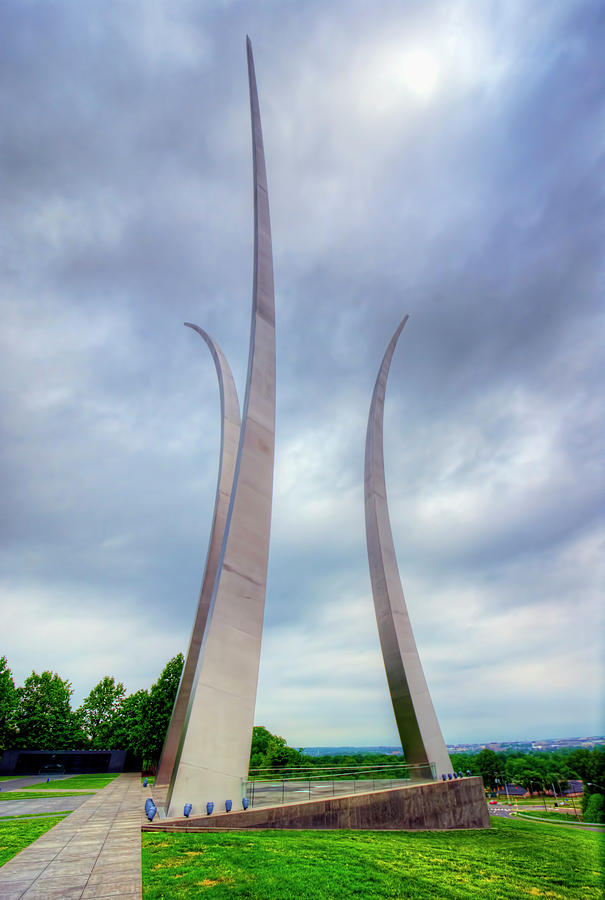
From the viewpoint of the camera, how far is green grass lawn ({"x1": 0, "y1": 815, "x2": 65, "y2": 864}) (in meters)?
8.41

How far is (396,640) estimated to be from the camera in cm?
1936

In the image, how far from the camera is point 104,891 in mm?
6305

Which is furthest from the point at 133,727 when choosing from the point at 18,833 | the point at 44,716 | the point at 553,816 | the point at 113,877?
the point at 553,816

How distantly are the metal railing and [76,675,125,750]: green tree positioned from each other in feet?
105

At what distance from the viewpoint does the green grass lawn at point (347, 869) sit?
661 centimetres

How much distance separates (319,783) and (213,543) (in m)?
10.6

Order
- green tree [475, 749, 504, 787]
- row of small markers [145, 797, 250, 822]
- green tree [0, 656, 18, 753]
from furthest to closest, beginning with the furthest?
green tree [475, 749, 504, 787], green tree [0, 656, 18, 753], row of small markers [145, 797, 250, 822]

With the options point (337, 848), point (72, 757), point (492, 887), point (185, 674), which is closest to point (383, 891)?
point (492, 887)

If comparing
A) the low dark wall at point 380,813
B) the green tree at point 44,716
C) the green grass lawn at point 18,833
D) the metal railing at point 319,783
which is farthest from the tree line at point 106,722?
the green grass lawn at point 18,833

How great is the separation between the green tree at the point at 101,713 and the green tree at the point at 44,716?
1.56 meters

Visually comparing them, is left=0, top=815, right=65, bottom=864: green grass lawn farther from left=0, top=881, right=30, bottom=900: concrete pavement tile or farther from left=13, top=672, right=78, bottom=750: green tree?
left=13, top=672, right=78, bottom=750: green tree

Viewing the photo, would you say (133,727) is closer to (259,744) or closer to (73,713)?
(73,713)

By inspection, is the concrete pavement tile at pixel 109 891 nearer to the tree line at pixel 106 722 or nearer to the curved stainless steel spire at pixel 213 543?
the curved stainless steel spire at pixel 213 543

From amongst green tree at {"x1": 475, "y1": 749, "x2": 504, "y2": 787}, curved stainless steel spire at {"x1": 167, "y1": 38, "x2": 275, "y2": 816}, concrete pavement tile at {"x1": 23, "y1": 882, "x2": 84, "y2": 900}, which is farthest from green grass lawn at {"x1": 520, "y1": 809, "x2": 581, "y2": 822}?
concrete pavement tile at {"x1": 23, "y1": 882, "x2": 84, "y2": 900}
